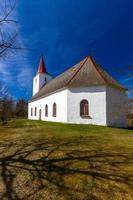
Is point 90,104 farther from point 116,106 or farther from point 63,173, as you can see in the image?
point 63,173

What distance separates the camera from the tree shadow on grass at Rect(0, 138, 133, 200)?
3932 mm

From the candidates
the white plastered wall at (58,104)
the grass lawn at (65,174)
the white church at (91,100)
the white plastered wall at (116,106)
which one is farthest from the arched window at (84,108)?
the grass lawn at (65,174)

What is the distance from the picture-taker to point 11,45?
591 cm

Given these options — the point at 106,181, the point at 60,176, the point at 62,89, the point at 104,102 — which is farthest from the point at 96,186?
the point at 62,89

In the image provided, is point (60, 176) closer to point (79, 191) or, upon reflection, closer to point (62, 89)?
point (79, 191)

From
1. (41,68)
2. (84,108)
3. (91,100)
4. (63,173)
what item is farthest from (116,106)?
(41,68)

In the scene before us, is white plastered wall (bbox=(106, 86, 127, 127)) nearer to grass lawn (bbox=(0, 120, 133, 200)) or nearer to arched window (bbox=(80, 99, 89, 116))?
arched window (bbox=(80, 99, 89, 116))

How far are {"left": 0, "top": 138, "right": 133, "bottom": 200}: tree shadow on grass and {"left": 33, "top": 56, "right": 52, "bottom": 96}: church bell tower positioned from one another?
32.7m

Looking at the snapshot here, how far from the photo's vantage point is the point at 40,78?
39.4m

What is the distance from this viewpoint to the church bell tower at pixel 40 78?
39250 mm

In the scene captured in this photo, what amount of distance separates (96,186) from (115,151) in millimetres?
3334

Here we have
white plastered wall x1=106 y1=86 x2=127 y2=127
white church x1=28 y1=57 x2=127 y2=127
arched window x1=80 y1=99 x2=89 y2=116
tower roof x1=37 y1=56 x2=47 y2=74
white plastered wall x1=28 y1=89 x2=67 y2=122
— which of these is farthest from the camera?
tower roof x1=37 y1=56 x2=47 y2=74

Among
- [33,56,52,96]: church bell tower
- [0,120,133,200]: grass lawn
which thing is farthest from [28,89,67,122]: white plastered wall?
[33,56,52,96]: church bell tower

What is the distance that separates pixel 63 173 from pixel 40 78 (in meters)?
35.7
